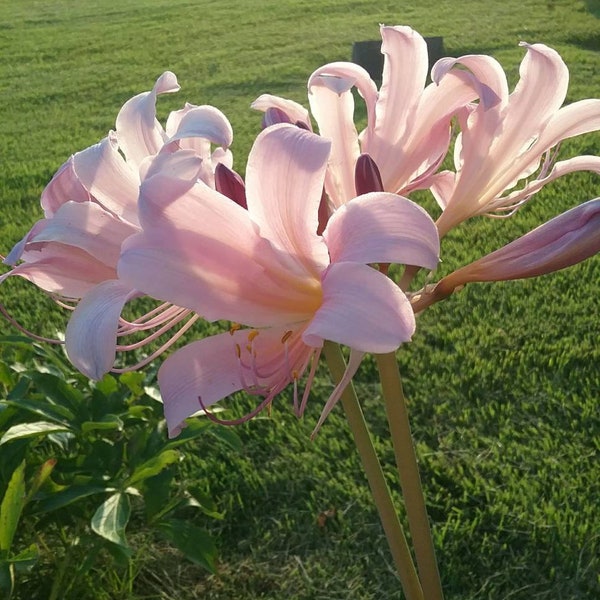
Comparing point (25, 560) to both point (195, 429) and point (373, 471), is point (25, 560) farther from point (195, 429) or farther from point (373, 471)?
point (373, 471)

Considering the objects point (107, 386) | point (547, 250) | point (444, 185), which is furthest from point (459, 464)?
point (547, 250)

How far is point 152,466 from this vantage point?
5.13ft

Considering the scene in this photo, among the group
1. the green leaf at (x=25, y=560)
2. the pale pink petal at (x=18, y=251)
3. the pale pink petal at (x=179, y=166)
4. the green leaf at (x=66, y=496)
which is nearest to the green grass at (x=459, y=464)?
the green leaf at (x=66, y=496)

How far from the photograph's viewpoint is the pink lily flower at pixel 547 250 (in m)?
0.63

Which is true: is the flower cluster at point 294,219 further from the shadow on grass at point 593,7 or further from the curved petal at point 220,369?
the shadow on grass at point 593,7

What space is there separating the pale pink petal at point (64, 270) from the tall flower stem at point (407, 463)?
9.1 inches

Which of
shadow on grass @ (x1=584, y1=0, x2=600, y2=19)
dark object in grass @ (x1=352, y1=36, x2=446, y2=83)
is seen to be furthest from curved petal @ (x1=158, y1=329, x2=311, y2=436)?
shadow on grass @ (x1=584, y1=0, x2=600, y2=19)

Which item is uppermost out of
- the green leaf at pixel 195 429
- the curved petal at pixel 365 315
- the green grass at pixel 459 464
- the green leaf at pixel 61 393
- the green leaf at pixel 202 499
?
the curved petal at pixel 365 315

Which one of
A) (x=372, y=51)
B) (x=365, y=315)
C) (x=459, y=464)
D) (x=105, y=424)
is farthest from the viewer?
(x=372, y=51)

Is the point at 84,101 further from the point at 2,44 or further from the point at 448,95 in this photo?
the point at 448,95

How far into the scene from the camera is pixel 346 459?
7.09 feet

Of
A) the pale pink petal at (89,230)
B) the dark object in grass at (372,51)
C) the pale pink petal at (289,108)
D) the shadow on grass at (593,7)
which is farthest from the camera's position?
the shadow on grass at (593,7)

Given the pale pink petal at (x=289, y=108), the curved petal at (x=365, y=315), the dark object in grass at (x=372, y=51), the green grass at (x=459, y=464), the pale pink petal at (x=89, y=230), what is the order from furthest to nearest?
the dark object in grass at (x=372, y=51) < the green grass at (x=459, y=464) < the pale pink petal at (x=289, y=108) < the pale pink petal at (x=89, y=230) < the curved petal at (x=365, y=315)

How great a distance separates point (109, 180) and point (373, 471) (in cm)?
31
